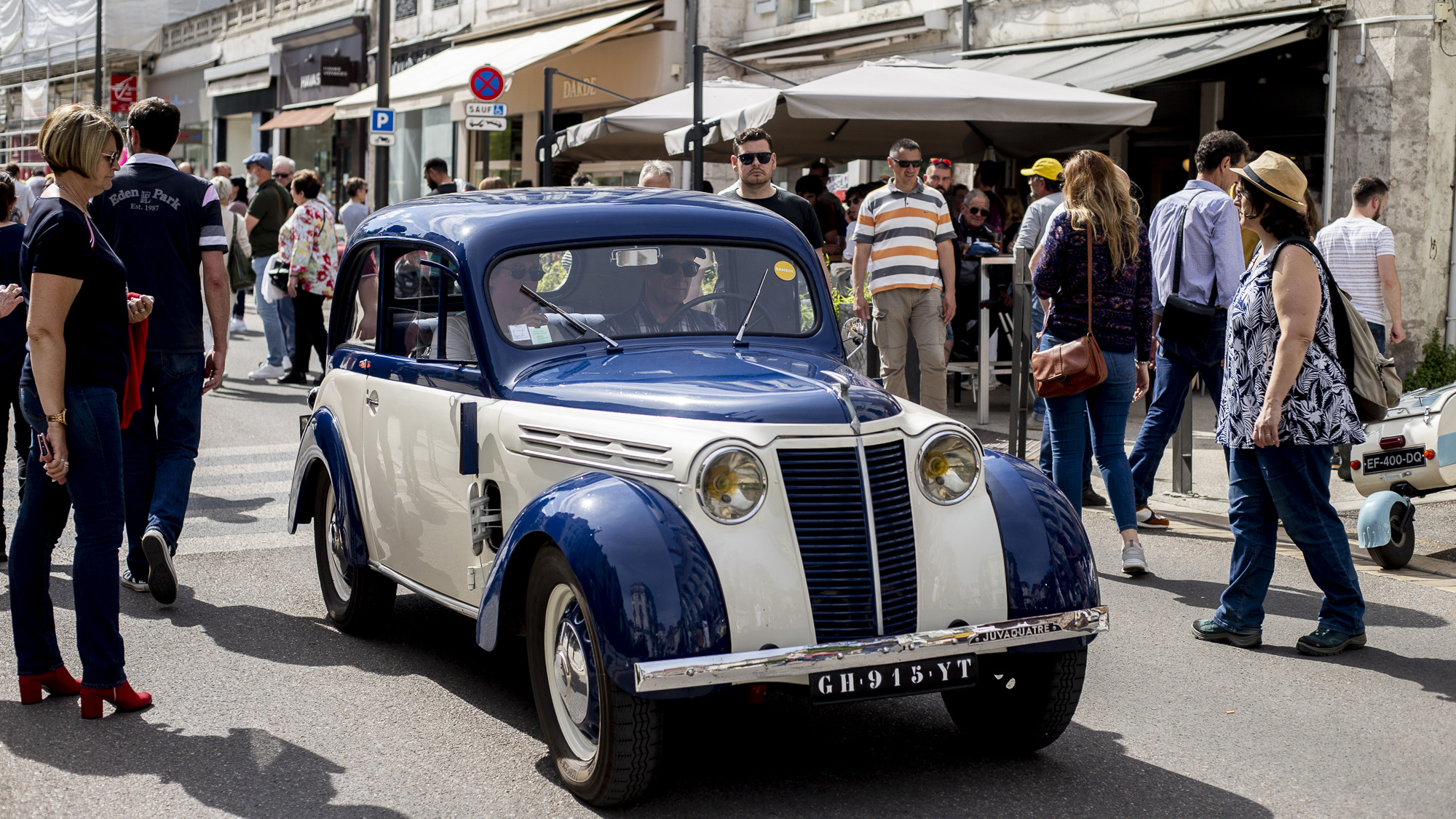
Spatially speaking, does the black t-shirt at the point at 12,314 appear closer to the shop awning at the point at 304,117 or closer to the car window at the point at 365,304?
the car window at the point at 365,304

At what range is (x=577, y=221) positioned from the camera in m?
5.32

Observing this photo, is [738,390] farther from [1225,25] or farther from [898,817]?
[1225,25]

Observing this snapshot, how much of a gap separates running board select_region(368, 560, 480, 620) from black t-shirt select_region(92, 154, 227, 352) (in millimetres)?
1640

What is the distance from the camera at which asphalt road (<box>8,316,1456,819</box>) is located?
168 inches

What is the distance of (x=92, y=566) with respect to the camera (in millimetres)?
4984

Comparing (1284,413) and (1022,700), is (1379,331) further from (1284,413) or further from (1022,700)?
(1022,700)

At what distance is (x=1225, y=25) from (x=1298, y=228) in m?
9.84

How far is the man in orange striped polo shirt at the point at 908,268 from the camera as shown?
970cm

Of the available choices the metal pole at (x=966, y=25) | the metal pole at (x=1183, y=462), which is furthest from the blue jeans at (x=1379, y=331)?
the metal pole at (x=966, y=25)

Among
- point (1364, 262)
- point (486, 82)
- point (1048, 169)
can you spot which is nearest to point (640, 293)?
point (1048, 169)

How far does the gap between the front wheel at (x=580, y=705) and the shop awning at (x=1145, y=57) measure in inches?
419

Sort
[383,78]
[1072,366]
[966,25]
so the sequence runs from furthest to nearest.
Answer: [383,78]
[966,25]
[1072,366]

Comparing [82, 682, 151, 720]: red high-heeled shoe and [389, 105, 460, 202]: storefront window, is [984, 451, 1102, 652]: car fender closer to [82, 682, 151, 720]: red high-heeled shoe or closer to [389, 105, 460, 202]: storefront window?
[82, 682, 151, 720]: red high-heeled shoe

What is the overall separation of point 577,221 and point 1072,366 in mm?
2631
